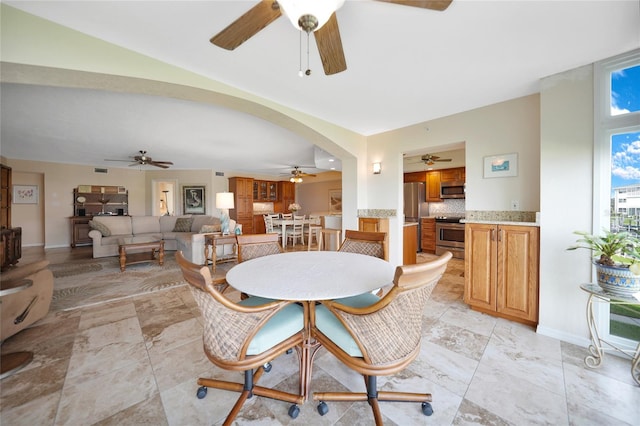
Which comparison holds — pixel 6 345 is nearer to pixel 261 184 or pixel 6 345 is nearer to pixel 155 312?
pixel 155 312

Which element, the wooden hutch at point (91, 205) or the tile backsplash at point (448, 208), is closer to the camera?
the tile backsplash at point (448, 208)

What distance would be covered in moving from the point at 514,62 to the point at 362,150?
2.22m

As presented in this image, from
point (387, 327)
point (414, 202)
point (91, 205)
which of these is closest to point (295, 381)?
point (387, 327)

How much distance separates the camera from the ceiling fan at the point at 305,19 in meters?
1.05

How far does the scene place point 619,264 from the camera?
5.11 feet

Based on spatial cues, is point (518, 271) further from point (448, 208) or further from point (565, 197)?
point (448, 208)

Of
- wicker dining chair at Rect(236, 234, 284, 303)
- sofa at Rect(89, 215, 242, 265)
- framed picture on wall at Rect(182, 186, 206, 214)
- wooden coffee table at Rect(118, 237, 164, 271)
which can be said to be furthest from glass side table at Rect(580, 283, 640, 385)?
framed picture on wall at Rect(182, 186, 206, 214)

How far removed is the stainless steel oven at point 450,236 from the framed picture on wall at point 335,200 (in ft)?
13.9

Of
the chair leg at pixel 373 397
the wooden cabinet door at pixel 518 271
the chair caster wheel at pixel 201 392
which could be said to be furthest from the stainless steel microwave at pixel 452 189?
the chair caster wheel at pixel 201 392

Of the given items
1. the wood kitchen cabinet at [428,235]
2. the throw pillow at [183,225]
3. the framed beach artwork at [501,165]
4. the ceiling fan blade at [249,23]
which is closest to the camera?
the ceiling fan blade at [249,23]

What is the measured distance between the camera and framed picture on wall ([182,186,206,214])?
8.02 m

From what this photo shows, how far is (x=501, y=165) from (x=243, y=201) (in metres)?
7.45

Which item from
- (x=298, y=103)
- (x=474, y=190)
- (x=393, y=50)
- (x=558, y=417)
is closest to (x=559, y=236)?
(x=474, y=190)

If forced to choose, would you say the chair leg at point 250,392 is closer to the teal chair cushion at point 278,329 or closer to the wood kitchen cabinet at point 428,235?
the teal chair cushion at point 278,329
